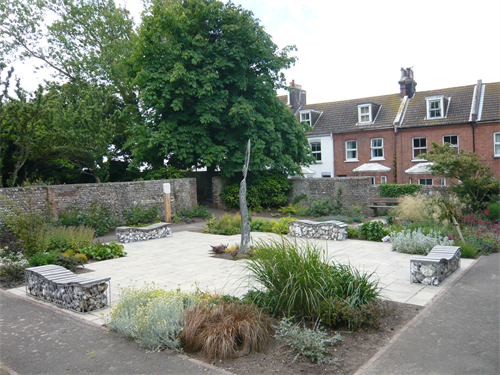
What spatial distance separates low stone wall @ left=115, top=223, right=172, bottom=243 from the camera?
12.8 meters

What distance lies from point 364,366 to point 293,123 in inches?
744

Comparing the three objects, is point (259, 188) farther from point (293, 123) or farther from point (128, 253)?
point (128, 253)

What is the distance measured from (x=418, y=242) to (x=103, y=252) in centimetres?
795

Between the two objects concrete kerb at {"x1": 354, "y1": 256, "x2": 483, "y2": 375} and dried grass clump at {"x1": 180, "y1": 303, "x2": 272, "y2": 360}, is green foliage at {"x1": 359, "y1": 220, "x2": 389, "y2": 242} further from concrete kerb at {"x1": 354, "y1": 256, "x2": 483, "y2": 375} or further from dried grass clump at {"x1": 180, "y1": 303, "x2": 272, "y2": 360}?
dried grass clump at {"x1": 180, "y1": 303, "x2": 272, "y2": 360}

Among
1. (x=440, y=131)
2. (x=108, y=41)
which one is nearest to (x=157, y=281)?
(x=108, y=41)

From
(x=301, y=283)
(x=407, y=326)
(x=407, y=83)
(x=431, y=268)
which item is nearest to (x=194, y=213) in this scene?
(x=431, y=268)

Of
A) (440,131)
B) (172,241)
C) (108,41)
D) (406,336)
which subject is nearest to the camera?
(406,336)

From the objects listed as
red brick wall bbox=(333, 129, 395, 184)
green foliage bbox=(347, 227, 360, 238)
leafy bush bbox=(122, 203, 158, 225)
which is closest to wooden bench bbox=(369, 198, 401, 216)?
green foliage bbox=(347, 227, 360, 238)

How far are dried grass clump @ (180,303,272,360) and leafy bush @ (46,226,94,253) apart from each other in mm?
6312

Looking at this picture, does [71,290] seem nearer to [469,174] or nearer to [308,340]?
[308,340]

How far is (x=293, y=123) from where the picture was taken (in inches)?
866

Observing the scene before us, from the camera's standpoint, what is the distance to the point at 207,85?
18453mm

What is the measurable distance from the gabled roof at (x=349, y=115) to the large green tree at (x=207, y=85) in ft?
37.7

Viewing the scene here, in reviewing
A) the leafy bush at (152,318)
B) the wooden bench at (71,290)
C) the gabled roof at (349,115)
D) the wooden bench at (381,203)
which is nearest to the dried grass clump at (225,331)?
the leafy bush at (152,318)
